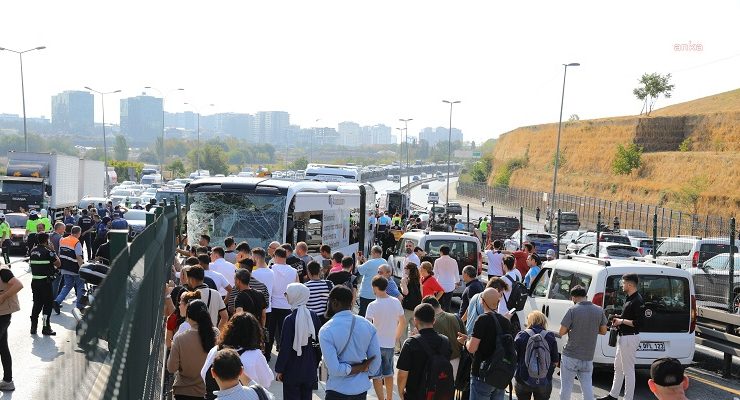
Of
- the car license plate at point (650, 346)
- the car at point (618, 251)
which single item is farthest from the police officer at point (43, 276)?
the car at point (618, 251)

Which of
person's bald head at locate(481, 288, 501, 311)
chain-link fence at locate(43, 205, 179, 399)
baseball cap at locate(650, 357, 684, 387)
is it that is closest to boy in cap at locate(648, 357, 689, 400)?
baseball cap at locate(650, 357, 684, 387)

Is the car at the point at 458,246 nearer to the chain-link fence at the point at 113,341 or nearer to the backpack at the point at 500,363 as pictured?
the backpack at the point at 500,363

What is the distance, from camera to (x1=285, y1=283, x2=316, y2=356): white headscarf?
27.9ft

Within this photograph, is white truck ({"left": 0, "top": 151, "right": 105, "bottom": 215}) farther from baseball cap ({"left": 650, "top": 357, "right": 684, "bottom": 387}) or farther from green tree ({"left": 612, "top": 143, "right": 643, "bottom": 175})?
green tree ({"left": 612, "top": 143, "right": 643, "bottom": 175})

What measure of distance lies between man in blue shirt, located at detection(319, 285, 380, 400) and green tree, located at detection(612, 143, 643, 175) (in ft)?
323

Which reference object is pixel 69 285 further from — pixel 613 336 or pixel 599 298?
pixel 613 336

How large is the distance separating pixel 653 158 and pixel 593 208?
849 inches

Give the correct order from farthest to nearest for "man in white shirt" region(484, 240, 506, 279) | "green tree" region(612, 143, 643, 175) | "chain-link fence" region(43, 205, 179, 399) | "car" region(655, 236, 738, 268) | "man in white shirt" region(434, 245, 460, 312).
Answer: "green tree" region(612, 143, 643, 175), "car" region(655, 236, 738, 268), "man in white shirt" region(484, 240, 506, 279), "man in white shirt" region(434, 245, 460, 312), "chain-link fence" region(43, 205, 179, 399)

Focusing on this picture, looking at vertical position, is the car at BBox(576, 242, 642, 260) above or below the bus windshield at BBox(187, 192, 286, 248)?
below

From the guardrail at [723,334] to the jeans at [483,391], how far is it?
6.24m

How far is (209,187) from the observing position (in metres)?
22.0

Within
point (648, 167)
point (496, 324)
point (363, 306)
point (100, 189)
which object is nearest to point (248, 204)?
point (363, 306)

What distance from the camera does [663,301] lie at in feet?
43.3

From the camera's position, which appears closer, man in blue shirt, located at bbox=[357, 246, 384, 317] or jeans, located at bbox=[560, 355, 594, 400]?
jeans, located at bbox=[560, 355, 594, 400]
